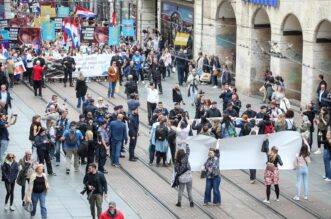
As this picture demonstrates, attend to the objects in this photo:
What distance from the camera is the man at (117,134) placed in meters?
28.9

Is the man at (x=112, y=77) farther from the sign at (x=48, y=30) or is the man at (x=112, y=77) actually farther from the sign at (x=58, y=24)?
the sign at (x=58, y=24)

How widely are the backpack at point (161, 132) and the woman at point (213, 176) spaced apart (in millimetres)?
3253

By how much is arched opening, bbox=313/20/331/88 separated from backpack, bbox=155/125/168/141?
10707 millimetres

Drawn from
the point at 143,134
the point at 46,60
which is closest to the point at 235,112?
the point at 143,134

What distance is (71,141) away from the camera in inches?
1101

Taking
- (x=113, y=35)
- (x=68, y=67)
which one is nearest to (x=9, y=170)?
(x=68, y=67)

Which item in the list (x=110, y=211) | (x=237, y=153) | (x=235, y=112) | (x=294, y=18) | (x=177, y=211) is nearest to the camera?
(x=110, y=211)

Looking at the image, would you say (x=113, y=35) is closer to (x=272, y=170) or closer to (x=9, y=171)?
(x=272, y=170)

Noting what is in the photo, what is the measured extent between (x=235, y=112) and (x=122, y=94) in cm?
968

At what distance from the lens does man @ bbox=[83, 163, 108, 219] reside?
76.0ft

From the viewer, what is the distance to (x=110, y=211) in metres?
20.7

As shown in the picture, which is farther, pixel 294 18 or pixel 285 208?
pixel 294 18

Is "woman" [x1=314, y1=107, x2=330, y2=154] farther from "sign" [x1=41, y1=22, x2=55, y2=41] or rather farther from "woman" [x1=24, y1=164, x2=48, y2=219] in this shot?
"sign" [x1=41, y1=22, x2=55, y2=41]

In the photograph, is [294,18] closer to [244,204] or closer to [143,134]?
[143,134]
